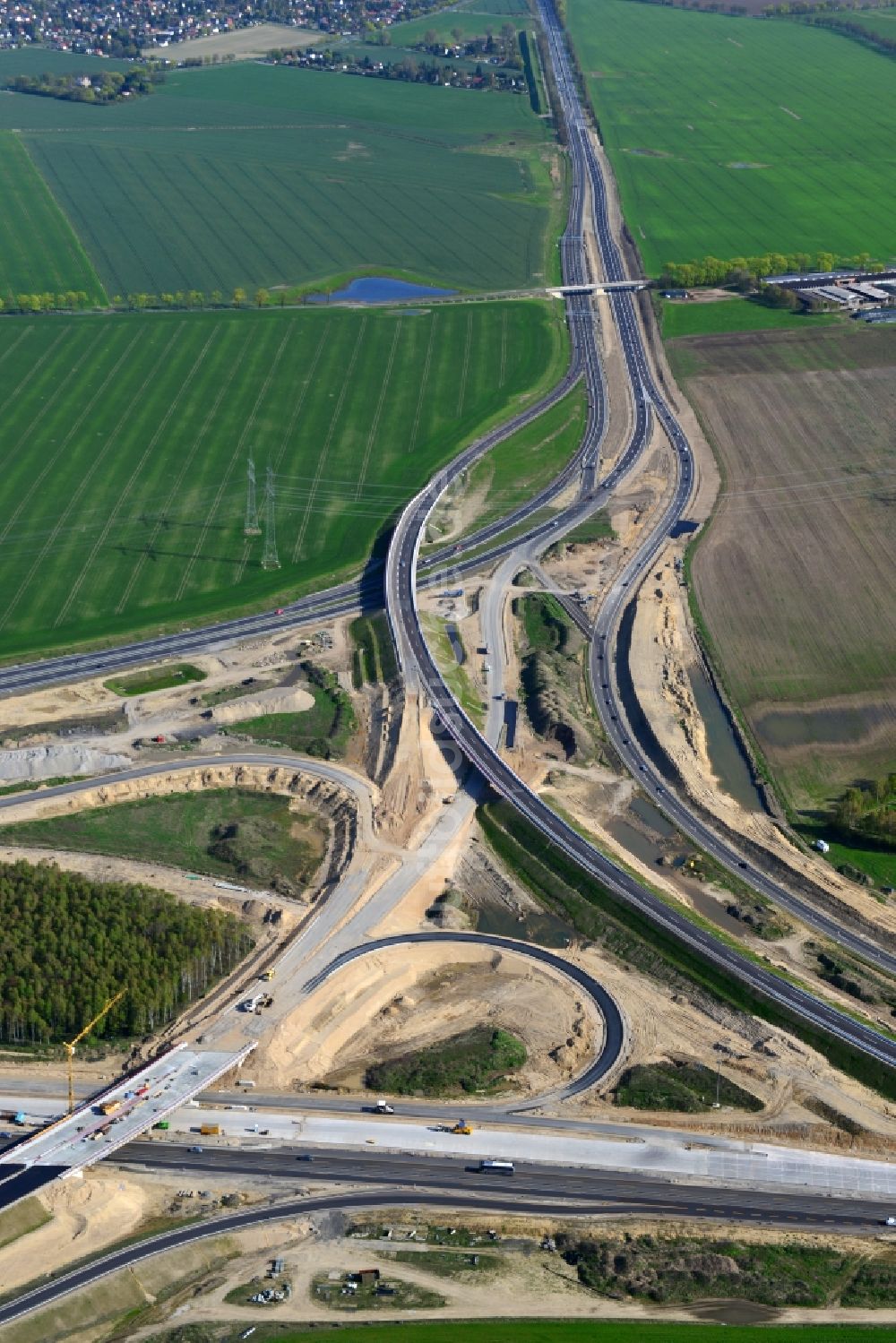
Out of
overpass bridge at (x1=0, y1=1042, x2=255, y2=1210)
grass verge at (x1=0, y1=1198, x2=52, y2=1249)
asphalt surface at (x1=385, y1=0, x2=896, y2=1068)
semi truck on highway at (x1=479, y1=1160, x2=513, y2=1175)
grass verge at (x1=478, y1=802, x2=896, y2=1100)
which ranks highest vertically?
asphalt surface at (x1=385, y1=0, x2=896, y2=1068)

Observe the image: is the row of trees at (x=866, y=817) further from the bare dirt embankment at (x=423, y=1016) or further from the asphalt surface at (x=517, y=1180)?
the asphalt surface at (x=517, y=1180)

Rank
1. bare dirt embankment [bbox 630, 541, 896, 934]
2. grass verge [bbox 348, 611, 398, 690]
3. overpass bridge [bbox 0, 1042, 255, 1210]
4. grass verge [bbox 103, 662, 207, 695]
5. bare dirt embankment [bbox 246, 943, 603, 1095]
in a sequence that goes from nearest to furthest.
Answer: overpass bridge [bbox 0, 1042, 255, 1210]
bare dirt embankment [bbox 246, 943, 603, 1095]
bare dirt embankment [bbox 630, 541, 896, 934]
grass verge [bbox 103, 662, 207, 695]
grass verge [bbox 348, 611, 398, 690]

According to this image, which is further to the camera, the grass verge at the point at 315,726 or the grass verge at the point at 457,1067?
the grass verge at the point at 315,726

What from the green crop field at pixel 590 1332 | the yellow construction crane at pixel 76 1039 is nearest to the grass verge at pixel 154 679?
the yellow construction crane at pixel 76 1039

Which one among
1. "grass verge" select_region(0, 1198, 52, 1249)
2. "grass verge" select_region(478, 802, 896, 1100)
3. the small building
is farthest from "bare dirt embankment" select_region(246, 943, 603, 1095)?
"grass verge" select_region(0, 1198, 52, 1249)

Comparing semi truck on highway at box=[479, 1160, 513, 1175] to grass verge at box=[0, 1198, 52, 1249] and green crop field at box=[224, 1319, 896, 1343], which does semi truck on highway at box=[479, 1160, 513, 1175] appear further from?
grass verge at box=[0, 1198, 52, 1249]
